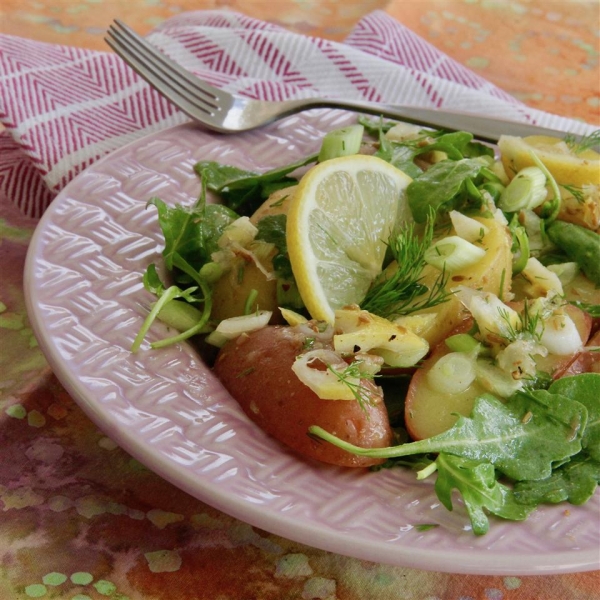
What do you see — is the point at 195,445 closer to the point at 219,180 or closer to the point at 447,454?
the point at 447,454

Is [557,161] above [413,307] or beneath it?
above

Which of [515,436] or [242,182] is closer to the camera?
[515,436]

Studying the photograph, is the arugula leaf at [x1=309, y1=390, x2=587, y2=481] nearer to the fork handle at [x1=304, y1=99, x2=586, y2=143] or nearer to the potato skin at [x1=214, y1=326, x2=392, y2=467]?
the potato skin at [x1=214, y1=326, x2=392, y2=467]

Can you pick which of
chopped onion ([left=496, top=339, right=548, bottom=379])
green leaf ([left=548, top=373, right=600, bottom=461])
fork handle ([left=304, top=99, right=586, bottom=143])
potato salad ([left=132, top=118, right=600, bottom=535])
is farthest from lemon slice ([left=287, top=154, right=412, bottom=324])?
fork handle ([left=304, top=99, right=586, bottom=143])

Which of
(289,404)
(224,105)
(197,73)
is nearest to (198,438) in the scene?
(289,404)

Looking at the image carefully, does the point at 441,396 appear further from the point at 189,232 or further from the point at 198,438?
the point at 189,232

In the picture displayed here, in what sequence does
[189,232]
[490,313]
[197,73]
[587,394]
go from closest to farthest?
[587,394]
[490,313]
[189,232]
[197,73]
